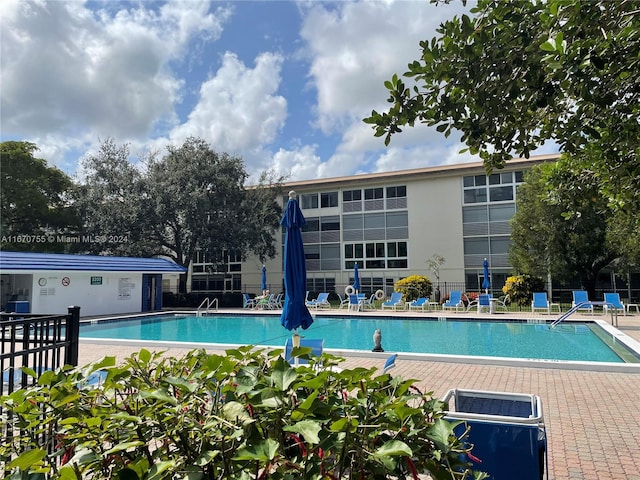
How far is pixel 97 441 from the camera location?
1.42 metres

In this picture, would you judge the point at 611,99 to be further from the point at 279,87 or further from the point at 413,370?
the point at 279,87

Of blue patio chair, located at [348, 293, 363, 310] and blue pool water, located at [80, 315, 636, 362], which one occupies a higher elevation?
blue patio chair, located at [348, 293, 363, 310]

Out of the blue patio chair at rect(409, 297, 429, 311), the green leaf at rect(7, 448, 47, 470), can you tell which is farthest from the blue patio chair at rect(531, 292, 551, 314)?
the green leaf at rect(7, 448, 47, 470)

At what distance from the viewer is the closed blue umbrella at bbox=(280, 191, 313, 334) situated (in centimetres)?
830

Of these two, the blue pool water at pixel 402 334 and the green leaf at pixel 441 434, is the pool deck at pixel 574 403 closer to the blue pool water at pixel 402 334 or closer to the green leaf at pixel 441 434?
the blue pool water at pixel 402 334

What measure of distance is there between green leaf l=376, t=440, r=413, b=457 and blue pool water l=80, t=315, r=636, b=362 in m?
10.4

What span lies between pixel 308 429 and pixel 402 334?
47.0 ft

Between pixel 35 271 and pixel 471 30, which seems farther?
pixel 35 271

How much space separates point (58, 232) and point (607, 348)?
113 feet

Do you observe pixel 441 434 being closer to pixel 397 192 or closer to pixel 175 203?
pixel 175 203

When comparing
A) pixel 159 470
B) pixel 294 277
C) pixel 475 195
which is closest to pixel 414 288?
pixel 475 195

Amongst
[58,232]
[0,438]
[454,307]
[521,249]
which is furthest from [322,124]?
[58,232]

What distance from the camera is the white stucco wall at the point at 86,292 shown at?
19188 millimetres

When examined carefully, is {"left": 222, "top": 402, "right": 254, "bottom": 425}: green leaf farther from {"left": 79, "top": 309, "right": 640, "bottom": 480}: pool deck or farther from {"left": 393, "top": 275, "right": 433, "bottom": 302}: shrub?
{"left": 393, "top": 275, "right": 433, "bottom": 302}: shrub
